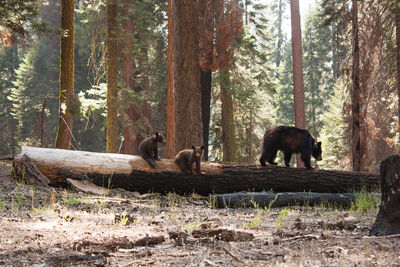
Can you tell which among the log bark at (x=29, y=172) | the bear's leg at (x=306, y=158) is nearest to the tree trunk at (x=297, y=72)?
the bear's leg at (x=306, y=158)

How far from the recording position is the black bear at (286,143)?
11.4 m

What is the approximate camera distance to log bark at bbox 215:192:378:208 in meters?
8.17

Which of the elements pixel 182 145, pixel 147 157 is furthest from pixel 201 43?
pixel 147 157

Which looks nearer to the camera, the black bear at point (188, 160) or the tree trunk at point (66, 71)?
the black bear at point (188, 160)

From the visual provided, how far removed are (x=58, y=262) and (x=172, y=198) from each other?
5.88 metres

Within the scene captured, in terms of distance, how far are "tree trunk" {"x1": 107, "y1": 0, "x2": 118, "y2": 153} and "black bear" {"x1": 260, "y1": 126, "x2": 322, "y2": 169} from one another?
8644 millimetres

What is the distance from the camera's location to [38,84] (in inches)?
1555

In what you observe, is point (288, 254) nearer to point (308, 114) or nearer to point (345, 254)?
point (345, 254)

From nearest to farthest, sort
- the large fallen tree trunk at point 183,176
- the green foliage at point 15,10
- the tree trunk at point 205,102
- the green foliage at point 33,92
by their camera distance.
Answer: the large fallen tree trunk at point 183,176
the green foliage at point 15,10
the tree trunk at point 205,102
the green foliage at point 33,92

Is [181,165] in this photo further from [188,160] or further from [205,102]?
[205,102]

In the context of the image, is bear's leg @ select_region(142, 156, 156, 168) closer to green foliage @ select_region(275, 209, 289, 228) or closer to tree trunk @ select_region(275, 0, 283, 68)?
green foliage @ select_region(275, 209, 289, 228)

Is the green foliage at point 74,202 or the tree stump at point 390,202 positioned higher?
the tree stump at point 390,202

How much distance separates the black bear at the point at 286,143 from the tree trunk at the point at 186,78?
2170 mm

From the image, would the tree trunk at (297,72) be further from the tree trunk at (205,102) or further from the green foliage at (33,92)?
the green foliage at (33,92)
